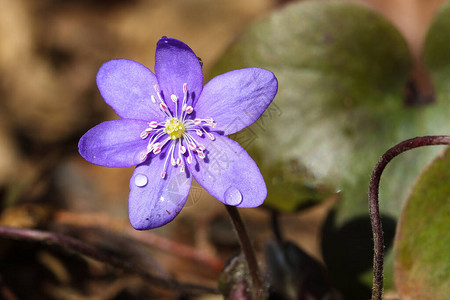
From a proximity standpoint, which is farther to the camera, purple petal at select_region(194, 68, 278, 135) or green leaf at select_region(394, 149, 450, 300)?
green leaf at select_region(394, 149, 450, 300)

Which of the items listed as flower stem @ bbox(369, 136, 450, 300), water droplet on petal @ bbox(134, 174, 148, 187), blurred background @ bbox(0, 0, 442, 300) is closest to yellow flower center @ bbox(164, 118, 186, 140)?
water droplet on petal @ bbox(134, 174, 148, 187)

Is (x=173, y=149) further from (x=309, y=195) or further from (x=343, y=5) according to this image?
(x=343, y=5)

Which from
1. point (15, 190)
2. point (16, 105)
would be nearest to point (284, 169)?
point (15, 190)

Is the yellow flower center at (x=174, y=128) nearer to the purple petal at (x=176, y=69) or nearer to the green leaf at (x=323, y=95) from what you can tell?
the purple petal at (x=176, y=69)

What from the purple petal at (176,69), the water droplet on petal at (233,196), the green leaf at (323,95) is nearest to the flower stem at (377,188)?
the water droplet on petal at (233,196)

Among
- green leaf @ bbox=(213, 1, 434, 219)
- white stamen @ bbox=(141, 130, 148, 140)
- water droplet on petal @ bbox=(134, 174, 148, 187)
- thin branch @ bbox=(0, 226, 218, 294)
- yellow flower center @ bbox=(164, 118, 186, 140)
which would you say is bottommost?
thin branch @ bbox=(0, 226, 218, 294)

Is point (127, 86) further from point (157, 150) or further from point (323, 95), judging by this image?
point (323, 95)

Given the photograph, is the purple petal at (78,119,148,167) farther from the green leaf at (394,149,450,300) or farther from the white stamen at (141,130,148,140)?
the green leaf at (394,149,450,300)
